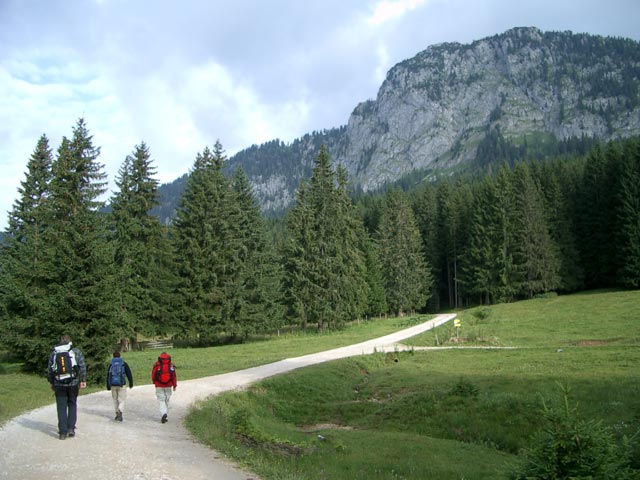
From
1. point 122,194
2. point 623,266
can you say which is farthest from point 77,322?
point 623,266

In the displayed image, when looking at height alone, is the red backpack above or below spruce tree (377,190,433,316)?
below

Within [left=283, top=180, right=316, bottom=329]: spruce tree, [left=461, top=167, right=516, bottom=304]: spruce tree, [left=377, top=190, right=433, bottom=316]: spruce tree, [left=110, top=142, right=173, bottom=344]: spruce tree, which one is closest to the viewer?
[left=110, top=142, right=173, bottom=344]: spruce tree

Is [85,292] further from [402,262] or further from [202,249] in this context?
[402,262]

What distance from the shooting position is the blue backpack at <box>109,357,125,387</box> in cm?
1303

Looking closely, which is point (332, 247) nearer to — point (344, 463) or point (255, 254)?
point (255, 254)

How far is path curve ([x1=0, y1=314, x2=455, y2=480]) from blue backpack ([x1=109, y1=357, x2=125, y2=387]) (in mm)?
986

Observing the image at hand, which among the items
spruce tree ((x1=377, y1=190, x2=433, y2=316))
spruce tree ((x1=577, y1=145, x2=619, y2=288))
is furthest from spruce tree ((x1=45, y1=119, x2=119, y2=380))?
spruce tree ((x1=577, y1=145, x2=619, y2=288))

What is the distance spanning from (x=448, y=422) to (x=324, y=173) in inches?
1564

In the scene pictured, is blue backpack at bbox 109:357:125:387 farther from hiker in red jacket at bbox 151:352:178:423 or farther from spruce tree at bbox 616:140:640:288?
spruce tree at bbox 616:140:640:288

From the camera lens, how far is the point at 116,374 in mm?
13172

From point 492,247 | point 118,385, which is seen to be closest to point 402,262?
point 492,247

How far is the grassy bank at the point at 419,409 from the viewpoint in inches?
433

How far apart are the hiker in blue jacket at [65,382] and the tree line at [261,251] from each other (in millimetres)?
9849

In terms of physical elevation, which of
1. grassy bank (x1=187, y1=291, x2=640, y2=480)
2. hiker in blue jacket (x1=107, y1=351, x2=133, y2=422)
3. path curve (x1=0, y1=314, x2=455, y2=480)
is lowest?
grassy bank (x1=187, y1=291, x2=640, y2=480)
